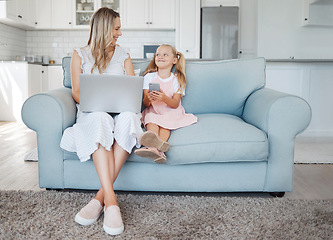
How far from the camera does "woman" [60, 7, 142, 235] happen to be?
1.66 meters

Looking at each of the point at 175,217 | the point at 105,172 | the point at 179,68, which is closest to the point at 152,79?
the point at 179,68

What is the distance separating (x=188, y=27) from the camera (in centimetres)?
583

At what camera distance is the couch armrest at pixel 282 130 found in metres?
2.04

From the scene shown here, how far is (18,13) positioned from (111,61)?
3888mm

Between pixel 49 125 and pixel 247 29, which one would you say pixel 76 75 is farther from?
pixel 247 29

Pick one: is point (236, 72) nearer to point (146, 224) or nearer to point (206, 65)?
point (206, 65)

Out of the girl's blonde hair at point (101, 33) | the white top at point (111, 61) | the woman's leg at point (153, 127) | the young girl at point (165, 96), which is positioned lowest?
the woman's leg at point (153, 127)

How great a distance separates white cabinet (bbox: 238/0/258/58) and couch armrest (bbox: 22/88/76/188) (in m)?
4.73

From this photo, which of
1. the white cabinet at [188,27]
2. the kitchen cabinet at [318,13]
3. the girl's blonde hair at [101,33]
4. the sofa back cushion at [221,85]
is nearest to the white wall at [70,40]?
the white cabinet at [188,27]

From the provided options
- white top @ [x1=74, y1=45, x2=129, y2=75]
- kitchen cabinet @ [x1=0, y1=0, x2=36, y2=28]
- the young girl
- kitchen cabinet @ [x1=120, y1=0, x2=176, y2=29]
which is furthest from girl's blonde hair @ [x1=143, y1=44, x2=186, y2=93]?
kitchen cabinet @ [x1=120, y1=0, x2=176, y2=29]

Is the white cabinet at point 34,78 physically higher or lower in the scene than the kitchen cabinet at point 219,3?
lower

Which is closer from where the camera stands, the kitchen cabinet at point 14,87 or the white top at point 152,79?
the white top at point 152,79

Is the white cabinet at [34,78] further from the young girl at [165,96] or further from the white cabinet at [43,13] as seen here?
the young girl at [165,96]

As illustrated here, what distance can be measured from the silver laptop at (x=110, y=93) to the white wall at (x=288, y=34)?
463 centimetres
